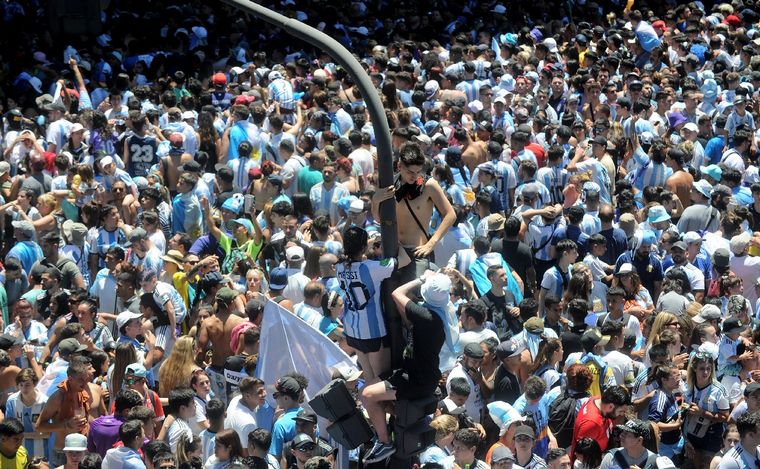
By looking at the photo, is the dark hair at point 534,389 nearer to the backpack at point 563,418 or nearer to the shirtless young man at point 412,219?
the backpack at point 563,418

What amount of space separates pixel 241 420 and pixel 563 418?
2.51 m

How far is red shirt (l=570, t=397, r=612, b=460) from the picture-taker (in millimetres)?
10500

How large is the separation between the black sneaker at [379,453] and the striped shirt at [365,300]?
74 cm

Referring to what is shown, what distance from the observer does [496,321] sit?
1327cm

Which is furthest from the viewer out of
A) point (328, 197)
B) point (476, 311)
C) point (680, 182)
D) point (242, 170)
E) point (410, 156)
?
point (242, 170)

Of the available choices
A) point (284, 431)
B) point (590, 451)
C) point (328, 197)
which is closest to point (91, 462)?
point (284, 431)

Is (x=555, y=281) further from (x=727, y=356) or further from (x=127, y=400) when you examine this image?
(x=127, y=400)

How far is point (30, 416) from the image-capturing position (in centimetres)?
1152

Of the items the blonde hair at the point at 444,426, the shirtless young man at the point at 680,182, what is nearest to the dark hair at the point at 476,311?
the blonde hair at the point at 444,426

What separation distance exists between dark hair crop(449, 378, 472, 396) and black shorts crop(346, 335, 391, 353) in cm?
196

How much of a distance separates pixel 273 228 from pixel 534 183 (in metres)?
2.98

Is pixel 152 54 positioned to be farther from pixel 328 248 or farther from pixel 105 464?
pixel 105 464

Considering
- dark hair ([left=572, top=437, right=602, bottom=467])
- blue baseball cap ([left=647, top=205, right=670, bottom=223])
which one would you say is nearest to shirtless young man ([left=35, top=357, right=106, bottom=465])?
dark hair ([left=572, top=437, right=602, bottom=467])

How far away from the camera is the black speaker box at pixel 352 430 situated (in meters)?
9.10
